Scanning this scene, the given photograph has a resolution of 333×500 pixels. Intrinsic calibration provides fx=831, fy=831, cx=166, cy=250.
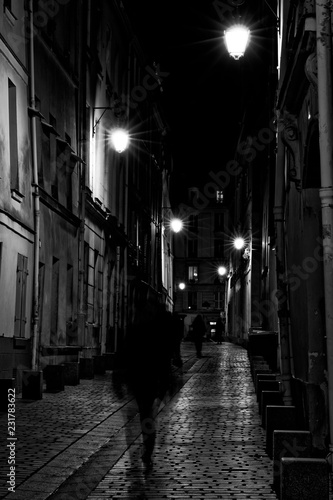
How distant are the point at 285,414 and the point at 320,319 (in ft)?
8.34

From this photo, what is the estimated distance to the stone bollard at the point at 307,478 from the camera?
6320 millimetres

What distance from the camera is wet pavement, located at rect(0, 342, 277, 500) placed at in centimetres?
757

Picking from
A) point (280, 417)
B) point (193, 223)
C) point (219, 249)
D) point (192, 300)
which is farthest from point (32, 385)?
point (193, 223)

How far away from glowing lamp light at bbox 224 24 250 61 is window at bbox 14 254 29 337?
7.81 meters

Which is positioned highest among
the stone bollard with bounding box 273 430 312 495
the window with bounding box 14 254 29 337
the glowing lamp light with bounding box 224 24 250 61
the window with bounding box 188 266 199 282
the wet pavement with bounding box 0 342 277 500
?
the window with bounding box 188 266 199 282

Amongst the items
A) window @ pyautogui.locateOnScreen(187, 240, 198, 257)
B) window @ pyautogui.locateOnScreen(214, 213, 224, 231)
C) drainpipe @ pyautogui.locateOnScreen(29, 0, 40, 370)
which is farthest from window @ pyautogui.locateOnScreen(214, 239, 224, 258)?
drainpipe @ pyautogui.locateOnScreen(29, 0, 40, 370)

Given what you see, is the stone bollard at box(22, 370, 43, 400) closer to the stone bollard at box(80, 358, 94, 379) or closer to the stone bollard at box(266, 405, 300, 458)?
the stone bollard at box(80, 358, 94, 379)

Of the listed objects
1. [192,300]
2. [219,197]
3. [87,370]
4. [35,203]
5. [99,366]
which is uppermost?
[219,197]

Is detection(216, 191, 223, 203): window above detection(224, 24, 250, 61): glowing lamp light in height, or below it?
above

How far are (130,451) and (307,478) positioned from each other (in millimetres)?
3855

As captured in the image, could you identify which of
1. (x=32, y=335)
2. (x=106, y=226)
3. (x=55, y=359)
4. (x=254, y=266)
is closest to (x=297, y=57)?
(x=32, y=335)

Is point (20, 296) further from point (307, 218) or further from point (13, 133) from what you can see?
point (307, 218)

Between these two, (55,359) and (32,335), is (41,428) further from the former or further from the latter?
(55,359)

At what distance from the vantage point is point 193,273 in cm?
10088
